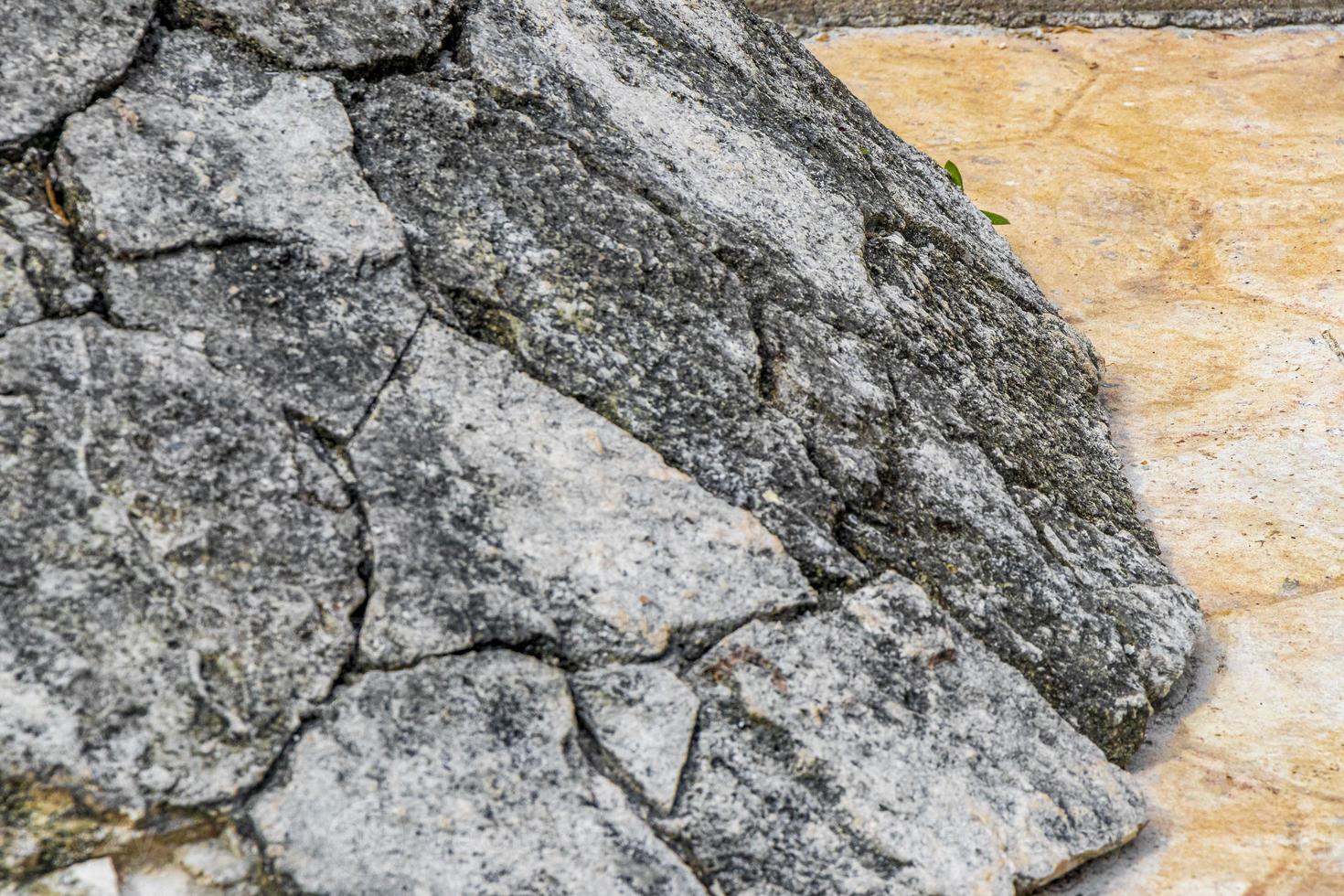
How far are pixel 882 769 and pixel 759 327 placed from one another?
1.95ft

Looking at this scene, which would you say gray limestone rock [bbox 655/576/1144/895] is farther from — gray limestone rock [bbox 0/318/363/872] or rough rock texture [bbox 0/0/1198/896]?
gray limestone rock [bbox 0/318/363/872]

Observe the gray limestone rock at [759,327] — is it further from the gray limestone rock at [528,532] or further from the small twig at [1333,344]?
the small twig at [1333,344]

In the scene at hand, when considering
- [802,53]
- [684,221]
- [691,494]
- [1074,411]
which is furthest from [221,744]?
[802,53]

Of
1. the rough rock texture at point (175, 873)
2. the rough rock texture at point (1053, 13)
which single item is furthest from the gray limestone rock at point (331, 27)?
the rough rock texture at point (1053, 13)

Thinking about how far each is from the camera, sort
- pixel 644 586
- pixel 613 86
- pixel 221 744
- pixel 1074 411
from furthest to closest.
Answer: pixel 1074 411
pixel 613 86
pixel 644 586
pixel 221 744

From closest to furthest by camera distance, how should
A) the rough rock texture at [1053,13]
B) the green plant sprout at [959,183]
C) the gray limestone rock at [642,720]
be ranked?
the gray limestone rock at [642,720], the green plant sprout at [959,183], the rough rock texture at [1053,13]

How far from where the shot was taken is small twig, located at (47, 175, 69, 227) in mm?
1266

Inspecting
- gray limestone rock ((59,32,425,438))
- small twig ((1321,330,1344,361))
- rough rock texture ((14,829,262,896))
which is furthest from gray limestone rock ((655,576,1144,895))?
small twig ((1321,330,1344,361))

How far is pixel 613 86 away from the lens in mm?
1795

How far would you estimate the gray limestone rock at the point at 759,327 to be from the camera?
1.44 meters

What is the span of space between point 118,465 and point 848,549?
0.78 metres

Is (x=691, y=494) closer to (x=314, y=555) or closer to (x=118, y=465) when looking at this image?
(x=314, y=555)

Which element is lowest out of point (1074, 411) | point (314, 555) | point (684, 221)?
point (1074, 411)

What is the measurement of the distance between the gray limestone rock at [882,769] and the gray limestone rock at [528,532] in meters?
0.08
